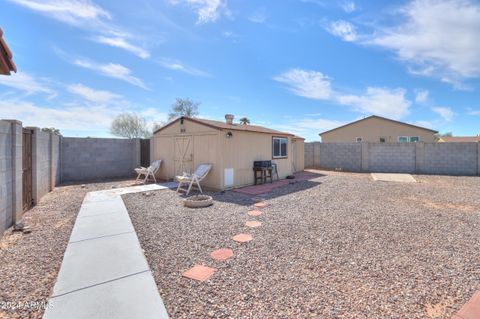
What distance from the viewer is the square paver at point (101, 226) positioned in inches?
144

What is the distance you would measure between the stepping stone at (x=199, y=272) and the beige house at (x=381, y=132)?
790 inches

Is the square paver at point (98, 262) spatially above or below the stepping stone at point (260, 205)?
below

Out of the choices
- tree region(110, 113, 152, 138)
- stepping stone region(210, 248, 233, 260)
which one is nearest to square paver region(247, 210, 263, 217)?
stepping stone region(210, 248, 233, 260)

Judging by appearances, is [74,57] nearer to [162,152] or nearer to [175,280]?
[162,152]

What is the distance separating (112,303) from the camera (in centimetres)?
199

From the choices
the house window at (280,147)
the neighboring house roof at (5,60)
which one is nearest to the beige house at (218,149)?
the house window at (280,147)

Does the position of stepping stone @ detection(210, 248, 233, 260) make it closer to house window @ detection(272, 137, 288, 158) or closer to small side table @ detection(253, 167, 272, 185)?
small side table @ detection(253, 167, 272, 185)

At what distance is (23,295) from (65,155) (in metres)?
9.38

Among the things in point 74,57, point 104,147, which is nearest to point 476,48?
point 74,57

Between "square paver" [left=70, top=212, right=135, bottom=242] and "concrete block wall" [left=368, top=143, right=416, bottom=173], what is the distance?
14078 millimetres

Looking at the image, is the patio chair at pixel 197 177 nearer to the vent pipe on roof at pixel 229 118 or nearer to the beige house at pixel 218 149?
the beige house at pixel 218 149

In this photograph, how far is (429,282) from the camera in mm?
2426

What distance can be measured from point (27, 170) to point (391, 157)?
53.3ft

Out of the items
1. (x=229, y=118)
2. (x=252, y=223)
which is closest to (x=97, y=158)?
(x=229, y=118)
